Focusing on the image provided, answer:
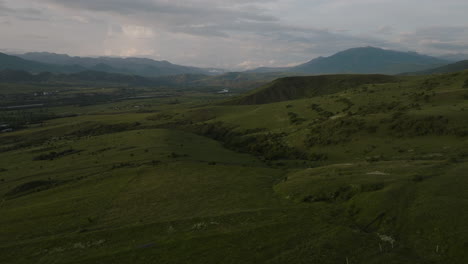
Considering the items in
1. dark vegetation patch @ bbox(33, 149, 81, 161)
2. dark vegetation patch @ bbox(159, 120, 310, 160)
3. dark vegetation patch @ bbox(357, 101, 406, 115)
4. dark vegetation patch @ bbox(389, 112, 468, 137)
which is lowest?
dark vegetation patch @ bbox(33, 149, 81, 161)

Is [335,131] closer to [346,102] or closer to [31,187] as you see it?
[346,102]

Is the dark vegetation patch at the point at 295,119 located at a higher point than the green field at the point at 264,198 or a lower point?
higher

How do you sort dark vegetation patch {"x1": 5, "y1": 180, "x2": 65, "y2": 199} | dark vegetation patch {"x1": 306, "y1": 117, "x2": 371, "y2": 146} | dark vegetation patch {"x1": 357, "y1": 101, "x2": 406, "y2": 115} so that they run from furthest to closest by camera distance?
1. dark vegetation patch {"x1": 357, "y1": 101, "x2": 406, "y2": 115}
2. dark vegetation patch {"x1": 306, "y1": 117, "x2": 371, "y2": 146}
3. dark vegetation patch {"x1": 5, "y1": 180, "x2": 65, "y2": 199}

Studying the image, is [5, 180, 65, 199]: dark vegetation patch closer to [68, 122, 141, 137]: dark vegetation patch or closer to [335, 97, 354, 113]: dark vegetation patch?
[68, 122, 141, 137]: dark vegetation patch

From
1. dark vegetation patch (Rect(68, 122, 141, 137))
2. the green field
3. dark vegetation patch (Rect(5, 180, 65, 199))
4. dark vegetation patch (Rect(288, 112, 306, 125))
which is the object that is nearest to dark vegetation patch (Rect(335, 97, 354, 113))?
the green field

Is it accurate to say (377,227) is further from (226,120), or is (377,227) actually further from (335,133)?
(226,120)

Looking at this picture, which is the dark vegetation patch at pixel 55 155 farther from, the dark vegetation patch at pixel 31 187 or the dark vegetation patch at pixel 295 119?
the dark vegetation patch at pixel 295 119

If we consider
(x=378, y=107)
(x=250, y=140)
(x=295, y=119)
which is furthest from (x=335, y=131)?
(x=295, y=119)

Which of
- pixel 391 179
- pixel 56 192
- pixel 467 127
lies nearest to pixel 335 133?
pixel 467 127

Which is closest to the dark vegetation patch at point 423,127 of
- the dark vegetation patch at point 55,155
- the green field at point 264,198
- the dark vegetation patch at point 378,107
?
the green field at point 264,198
